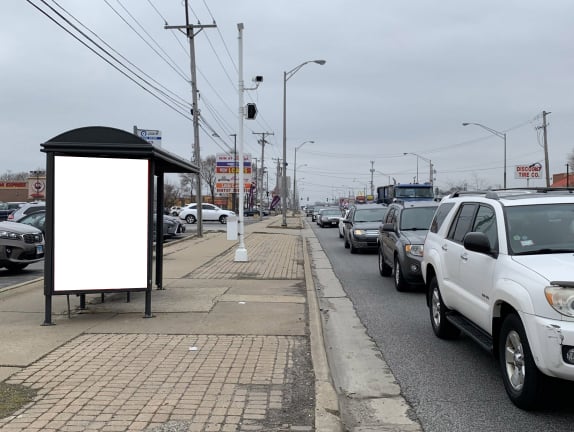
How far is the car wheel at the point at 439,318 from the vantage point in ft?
22.3

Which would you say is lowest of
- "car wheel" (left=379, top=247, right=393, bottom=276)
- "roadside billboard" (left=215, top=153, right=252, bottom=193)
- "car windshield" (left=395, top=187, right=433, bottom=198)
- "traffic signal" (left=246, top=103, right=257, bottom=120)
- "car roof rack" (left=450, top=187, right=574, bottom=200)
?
"car wheel" (left=379, top=247, right=393, bottom=276)

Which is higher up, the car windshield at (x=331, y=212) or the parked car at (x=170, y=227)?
the car windshield at (x=331, y=212)

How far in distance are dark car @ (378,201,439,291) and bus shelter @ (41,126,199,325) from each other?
4963 mm

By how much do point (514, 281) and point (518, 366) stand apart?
700 millimetres

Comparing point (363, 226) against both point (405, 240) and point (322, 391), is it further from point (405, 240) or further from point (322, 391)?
point (322, 391)

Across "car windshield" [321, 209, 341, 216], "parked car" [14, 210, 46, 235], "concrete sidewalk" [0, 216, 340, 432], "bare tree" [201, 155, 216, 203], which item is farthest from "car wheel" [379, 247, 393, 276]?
"bare tree" [201, 155, 216, 203]

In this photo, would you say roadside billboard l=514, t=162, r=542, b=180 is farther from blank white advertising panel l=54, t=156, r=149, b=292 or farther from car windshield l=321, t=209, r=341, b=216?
blank white advertising panel l=54, t=156, r=149, b=292

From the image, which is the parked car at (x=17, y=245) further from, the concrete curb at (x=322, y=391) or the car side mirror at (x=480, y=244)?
the car side mirror at (x=480, y=244)

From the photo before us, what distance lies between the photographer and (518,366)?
14.8 feet

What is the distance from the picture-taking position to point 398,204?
12953mm

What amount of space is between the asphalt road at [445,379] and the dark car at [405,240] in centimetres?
85

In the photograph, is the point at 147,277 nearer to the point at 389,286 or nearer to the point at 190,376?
the point at 190,376

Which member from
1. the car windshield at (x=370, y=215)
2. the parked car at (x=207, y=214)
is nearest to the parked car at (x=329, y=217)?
the parked car at (x=207, y=214)

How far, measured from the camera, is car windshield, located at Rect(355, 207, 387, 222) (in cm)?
1966
